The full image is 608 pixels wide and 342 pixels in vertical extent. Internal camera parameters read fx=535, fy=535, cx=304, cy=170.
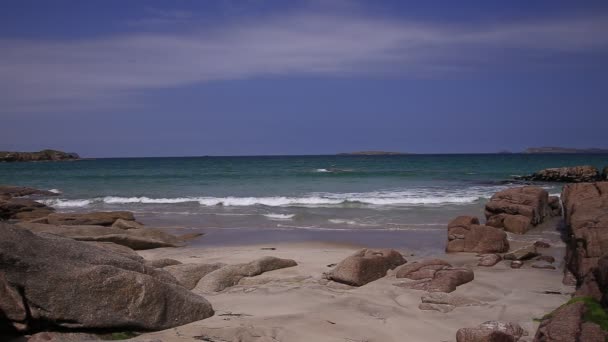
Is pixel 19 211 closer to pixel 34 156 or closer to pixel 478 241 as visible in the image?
pixel 478 241

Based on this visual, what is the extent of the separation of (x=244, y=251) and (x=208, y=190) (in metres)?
23.1

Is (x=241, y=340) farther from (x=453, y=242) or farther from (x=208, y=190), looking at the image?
(x=208, y=190)

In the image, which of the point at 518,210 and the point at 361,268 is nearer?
the point at 361,268

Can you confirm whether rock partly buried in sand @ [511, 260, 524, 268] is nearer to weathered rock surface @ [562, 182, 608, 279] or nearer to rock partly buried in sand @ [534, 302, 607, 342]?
weathered rock surface @ [562, 182, 608, 279]

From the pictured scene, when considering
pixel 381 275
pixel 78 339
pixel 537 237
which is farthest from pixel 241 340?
pixel 537 237

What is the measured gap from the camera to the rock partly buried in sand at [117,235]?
11.8m

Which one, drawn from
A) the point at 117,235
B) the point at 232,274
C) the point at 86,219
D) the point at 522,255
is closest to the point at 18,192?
the point at 86,219

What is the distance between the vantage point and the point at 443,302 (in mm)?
6828

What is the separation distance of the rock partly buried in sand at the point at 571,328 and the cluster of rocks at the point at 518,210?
31.8 feet

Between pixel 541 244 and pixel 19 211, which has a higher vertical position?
pixel 541 244

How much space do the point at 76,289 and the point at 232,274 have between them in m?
3.43

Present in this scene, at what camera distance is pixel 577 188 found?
45.0ft

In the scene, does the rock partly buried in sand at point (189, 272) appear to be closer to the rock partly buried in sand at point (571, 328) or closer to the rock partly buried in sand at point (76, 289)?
the rock partly buried in sand at point (76, 289)

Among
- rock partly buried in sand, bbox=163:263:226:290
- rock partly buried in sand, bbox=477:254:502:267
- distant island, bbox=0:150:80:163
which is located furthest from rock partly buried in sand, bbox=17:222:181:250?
distant island, bbox=0:150:80:163
